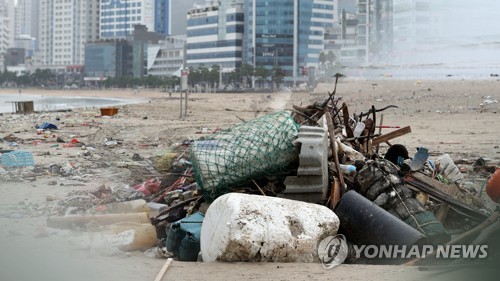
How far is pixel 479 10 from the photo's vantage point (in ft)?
31.5

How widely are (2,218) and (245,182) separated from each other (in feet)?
7.56

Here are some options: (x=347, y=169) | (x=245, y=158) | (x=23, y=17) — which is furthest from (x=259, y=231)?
(x=23, y=17)

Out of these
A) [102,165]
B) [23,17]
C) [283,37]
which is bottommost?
[102,165]

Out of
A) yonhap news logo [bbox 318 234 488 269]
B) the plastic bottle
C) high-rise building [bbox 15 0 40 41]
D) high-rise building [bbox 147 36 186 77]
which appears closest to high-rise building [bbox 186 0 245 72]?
high-rise building [bbox 147 36 186 77]

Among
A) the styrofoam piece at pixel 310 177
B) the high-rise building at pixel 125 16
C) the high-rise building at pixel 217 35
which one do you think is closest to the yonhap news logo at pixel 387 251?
the styrofoam piece at pixel 310 177

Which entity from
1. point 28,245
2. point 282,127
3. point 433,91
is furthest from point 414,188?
point 433,91

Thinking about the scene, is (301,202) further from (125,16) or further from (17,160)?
(125,16)

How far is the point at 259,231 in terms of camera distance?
418 cm

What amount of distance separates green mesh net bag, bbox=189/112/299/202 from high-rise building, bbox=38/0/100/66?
448 feet

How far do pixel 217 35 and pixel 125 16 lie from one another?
42.2 m

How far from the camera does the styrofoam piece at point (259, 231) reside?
418cm

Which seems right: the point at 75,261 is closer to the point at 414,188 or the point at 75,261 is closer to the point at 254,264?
the point at 254,264

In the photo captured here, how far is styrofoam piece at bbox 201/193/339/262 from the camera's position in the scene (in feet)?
13.7

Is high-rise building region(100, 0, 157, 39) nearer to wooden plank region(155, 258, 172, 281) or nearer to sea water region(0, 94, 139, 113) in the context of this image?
sea water region(0, 94, 139, 113)
